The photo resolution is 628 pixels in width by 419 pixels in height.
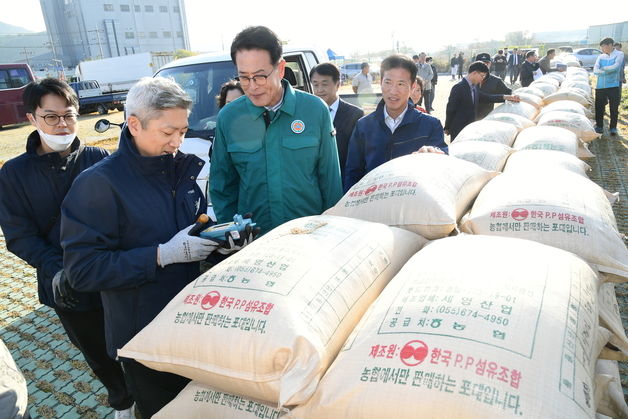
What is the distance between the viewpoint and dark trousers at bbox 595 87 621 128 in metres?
7.99

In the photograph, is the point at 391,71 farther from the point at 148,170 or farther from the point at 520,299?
the point at 520,299

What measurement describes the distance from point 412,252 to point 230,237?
75 cm

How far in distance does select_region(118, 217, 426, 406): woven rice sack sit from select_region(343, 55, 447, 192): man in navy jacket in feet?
4.10

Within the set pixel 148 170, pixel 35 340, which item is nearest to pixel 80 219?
pixel 148 170

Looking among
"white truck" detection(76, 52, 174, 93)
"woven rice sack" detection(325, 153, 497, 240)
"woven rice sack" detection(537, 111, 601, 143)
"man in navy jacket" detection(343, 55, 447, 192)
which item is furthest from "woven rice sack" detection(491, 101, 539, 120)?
"white truck" detection(76, 52, 174, 93)

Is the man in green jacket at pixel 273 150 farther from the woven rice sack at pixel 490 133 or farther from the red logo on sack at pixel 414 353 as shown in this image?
the woven rice sack at pixel 490 133

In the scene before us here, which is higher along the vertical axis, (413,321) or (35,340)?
(413,321)

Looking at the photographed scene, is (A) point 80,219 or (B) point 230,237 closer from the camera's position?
(A) point 80,219

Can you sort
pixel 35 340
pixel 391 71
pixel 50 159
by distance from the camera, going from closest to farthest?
pixel 50 159 < pixel 391 71 < pixel 35 340

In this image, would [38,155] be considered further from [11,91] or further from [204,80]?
[11,91]

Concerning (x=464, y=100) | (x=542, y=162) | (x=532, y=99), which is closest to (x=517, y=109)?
(x=464, y=100)

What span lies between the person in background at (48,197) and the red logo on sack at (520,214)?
1919 mm

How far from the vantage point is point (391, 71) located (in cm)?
263

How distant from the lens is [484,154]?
3219 millimetres
